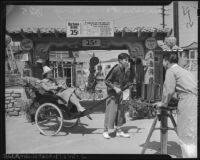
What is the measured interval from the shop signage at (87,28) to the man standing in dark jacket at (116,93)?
2.12 ft

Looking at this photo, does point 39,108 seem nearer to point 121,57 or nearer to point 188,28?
point 121,57

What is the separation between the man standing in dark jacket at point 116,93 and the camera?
17.3 feet

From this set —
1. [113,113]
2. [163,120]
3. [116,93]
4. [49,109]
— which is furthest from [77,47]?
[163,120]

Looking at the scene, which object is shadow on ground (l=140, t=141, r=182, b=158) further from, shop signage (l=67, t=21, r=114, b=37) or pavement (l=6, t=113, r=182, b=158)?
shop signage (l=67, t=21, r=114, b=37)

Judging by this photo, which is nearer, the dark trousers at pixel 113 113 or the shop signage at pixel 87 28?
the shop signage at pixel 87 28

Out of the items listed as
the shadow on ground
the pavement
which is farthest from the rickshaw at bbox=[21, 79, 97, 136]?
the shadow on ground

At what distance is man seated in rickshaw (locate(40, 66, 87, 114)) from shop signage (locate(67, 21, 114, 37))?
1.10 meters

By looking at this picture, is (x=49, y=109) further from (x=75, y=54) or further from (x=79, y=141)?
(x=75, y=54)

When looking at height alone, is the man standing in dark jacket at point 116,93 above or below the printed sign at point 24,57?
below

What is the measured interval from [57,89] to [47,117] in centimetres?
60

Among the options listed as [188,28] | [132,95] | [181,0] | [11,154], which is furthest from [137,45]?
[11,154]

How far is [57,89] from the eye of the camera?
222 inches

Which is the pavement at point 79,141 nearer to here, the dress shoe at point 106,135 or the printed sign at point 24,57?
the dress shoe at point 106,135

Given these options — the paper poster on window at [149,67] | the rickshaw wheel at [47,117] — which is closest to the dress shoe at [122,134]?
the rickshaw wheel at [47,117]
